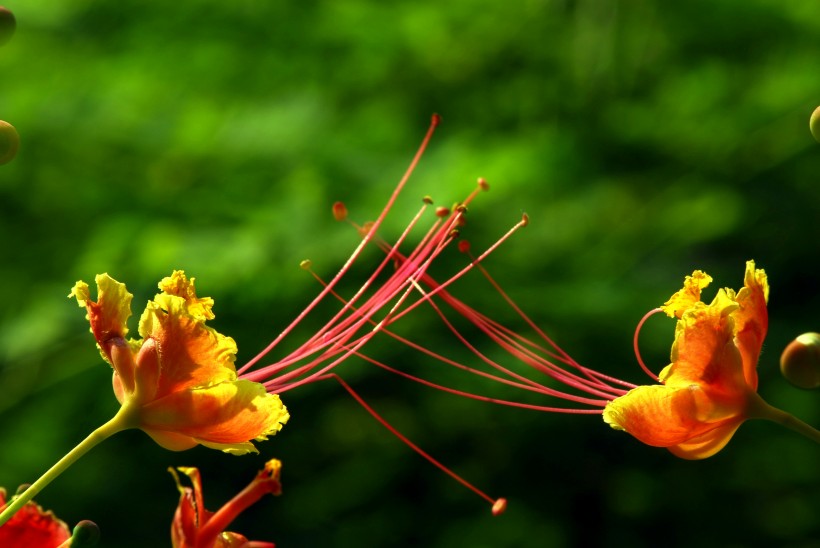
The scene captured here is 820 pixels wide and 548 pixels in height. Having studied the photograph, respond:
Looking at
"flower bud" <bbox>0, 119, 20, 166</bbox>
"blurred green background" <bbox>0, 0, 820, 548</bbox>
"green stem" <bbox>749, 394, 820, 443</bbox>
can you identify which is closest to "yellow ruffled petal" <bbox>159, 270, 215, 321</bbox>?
"flower bud" <bbox>0, 119, 20, 166</bbox>

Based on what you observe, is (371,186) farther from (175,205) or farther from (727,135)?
(727,135)

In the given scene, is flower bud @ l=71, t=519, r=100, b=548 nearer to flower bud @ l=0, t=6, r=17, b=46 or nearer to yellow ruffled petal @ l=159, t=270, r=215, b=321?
yellow ruffled petal @ l=159, t=270, r=215, b=321

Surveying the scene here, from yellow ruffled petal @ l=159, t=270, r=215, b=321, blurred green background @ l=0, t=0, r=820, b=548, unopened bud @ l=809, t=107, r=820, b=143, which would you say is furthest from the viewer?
blurred green background @ l=0, t=0, r=820, b=548

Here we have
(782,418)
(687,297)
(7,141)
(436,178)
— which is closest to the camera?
(782,418)

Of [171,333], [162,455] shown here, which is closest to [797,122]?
[162,455]

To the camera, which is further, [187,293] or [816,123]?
[187,293]

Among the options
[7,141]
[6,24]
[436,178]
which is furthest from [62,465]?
[436,178]

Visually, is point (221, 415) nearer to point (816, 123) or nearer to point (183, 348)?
point (183, 348)
